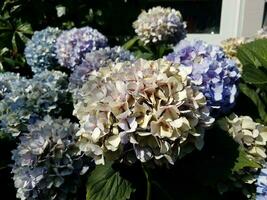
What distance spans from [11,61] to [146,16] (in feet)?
1.87

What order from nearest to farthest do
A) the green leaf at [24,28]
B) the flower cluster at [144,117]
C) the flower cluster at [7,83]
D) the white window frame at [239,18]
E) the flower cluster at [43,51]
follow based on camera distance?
1. the flower cluster at [144,117]
2. the flower cluster at [7,83]
3. the flower cluster at [43,51]
4. the green leaf at [24,28]
5. the white window frame at [239,18]

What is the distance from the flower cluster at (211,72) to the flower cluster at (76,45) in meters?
0.52

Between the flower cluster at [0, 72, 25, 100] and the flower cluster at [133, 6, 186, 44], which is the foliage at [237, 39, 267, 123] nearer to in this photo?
the flower cluster at [0, 72, 25, 100]

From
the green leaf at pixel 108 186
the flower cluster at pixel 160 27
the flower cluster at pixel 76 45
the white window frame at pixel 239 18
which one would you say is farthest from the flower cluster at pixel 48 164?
the white window frame at pixel 239 18

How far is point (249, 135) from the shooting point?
3.73ft

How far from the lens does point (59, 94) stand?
1.42 meters

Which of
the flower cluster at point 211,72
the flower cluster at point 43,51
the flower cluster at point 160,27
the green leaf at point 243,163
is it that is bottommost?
the flower cluster at point 160,27

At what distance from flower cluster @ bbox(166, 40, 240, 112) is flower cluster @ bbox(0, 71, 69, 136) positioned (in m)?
0.35

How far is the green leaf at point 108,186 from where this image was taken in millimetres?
1036

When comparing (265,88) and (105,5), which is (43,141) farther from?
(105,5)

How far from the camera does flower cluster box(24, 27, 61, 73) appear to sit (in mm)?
1800

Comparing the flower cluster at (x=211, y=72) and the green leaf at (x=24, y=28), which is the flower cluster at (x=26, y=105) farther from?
the green leaf at (x=24, y=28)

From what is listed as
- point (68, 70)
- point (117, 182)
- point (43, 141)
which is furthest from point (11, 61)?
point (117, 182)

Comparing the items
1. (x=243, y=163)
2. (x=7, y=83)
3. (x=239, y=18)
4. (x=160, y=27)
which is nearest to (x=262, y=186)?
(x=243, y=163)
